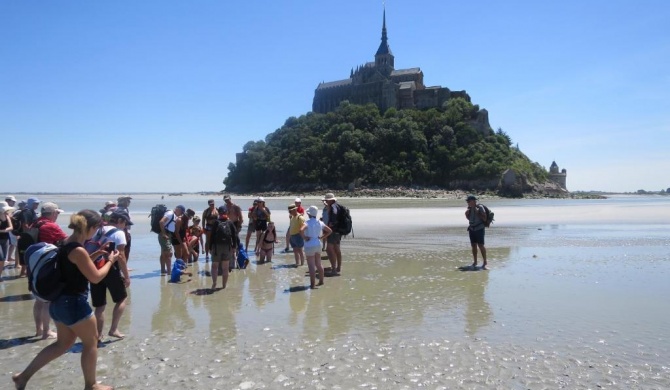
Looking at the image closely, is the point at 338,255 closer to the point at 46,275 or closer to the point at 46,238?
the point at 46,238

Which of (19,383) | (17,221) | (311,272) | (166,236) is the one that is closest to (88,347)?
(19,383)

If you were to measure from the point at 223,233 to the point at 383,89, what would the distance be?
357 ft

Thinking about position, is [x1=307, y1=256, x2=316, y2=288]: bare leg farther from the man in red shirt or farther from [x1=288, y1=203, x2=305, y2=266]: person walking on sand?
the man in red shirt

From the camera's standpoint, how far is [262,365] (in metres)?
5.12

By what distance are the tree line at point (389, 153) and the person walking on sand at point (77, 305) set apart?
87.8m

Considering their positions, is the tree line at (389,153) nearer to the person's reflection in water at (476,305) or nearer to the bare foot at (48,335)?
the person's reflection in water at (476,305)

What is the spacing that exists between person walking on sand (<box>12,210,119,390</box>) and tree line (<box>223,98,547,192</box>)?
87.8m

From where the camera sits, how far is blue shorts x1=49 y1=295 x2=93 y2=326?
433 centimetres

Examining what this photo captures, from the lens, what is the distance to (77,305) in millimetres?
4379

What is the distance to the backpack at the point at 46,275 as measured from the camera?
14.0 feet

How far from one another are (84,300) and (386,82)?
372 ft

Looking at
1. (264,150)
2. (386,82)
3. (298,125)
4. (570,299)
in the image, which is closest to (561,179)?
(386,82)

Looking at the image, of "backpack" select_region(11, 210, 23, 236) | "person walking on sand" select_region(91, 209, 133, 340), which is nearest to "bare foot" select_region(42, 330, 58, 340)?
"person walking on sand" select_region(91, 209, 133, 340)

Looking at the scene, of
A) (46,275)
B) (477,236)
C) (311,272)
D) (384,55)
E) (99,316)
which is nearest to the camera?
(46,275)
